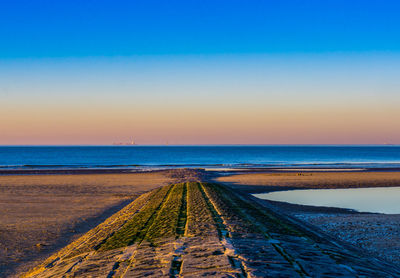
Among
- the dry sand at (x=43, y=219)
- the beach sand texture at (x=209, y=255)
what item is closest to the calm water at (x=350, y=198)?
the beach sand texture at (x=209, y=255)

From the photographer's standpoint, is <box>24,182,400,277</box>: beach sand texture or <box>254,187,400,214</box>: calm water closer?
<box>24,182,400,277</box>: beach sand texture

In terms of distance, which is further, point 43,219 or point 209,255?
point 43,219

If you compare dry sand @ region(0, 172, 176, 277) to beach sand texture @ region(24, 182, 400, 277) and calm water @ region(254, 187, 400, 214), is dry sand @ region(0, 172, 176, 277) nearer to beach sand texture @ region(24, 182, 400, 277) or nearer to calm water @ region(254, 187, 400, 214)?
beach sand texture @ region(24, 182, 400, 277)

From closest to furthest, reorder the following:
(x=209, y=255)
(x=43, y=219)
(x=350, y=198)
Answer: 1. (x=209, y=255)
2. (x=43, y=219)
3. (x=350, y=198)

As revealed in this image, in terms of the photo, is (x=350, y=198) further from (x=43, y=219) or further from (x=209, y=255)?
(x=209, y=255)

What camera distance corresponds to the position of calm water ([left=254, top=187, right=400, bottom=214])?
22.1 meters

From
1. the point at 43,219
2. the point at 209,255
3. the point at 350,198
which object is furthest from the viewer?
the point at 350,198

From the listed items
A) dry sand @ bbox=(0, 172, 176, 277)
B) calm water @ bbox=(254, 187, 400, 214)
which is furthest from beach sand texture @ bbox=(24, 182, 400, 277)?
calm water @ bbox=(254, 187, 400, 214)

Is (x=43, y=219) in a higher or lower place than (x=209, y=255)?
lower

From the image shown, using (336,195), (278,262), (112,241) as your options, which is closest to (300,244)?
(278,262)

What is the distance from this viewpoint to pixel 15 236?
13305 millimetres

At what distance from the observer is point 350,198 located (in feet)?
86.0

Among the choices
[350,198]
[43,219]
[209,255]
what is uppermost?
[209,255]

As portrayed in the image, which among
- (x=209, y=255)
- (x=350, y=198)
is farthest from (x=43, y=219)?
(x=350, y=198)
